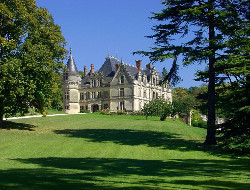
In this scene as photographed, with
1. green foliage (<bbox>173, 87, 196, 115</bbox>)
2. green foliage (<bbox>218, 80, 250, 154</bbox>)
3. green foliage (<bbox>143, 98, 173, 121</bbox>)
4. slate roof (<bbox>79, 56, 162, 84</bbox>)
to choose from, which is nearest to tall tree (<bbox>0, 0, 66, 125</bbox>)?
green foliage (<bbox>218, 80, 250, 154</bbox>)

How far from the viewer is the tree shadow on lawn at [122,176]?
761 cm

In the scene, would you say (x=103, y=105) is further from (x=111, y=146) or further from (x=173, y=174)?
(x=173, y=174)

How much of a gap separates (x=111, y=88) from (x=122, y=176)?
2237 inches

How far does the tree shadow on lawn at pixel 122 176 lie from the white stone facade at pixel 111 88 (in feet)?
167

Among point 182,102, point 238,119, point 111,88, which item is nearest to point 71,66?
point 111,88

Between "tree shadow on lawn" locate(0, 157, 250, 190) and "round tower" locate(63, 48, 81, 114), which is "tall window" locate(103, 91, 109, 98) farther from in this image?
"tree shadow on lawn" locate(0, 157, 250, 190)

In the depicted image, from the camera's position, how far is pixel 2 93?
23594mm

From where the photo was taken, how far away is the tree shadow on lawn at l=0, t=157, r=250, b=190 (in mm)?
7613

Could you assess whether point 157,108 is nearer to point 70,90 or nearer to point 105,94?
point 105,94

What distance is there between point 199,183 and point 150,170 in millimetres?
2359

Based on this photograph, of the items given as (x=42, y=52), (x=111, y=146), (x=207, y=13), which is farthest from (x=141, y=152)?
(x=42, y=52)

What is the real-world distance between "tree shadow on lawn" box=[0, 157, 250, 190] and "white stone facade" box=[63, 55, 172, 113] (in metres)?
51.0

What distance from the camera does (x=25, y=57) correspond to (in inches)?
922

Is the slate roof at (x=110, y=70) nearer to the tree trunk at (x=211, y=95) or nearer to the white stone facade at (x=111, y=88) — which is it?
the white stone facade at (x=111, y=88)
